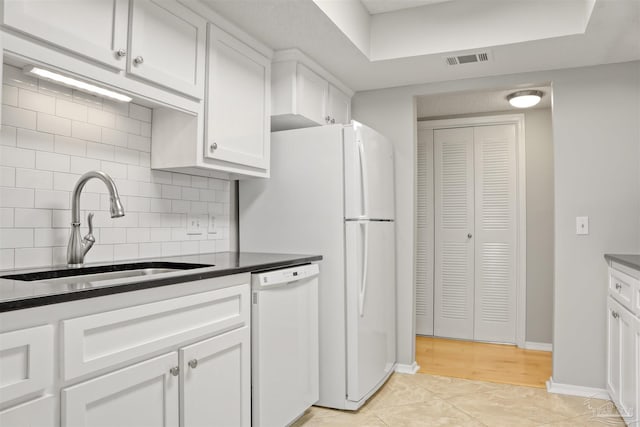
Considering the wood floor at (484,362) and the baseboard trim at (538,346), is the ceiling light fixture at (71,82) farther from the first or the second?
the baseboard trim at (538,346)

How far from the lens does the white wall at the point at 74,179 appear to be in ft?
Result: 5.95

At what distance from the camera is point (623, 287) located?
253cm

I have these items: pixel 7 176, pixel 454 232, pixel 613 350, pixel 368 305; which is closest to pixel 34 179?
pixel 7 176

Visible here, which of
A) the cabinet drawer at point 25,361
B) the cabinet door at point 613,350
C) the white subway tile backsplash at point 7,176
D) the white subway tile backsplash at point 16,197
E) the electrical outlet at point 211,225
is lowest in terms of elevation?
the cabinet door at point 613,350

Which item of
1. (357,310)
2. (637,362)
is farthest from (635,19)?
(357,310)

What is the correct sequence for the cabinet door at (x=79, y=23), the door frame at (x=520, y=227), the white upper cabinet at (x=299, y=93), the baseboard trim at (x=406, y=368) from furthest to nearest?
the door frame at (x=520, y=227), the baseboard trim at (x=406, y=368), the white upper cabinet at (x=299, y=93), the cabinet door at (x=79, y=23)

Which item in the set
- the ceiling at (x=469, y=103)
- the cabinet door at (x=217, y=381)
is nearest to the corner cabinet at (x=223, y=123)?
A: the cabinet door at (x=217, y=381)

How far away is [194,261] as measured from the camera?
228cm

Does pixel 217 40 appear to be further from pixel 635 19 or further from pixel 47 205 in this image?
pixel 635 19

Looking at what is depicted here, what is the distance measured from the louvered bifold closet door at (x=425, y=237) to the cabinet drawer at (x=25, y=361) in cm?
381

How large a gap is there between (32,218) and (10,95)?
47 cm

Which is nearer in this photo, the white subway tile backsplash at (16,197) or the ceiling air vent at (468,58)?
the white subway tile backsplash at (16,197)

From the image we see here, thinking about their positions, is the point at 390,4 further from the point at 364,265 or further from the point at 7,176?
the point at 7,176

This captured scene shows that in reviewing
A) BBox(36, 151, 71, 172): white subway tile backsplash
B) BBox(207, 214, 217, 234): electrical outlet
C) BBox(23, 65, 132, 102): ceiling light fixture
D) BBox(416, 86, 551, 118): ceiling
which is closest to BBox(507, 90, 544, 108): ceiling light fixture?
BBox(416, 86, 551, 118): ceiling
